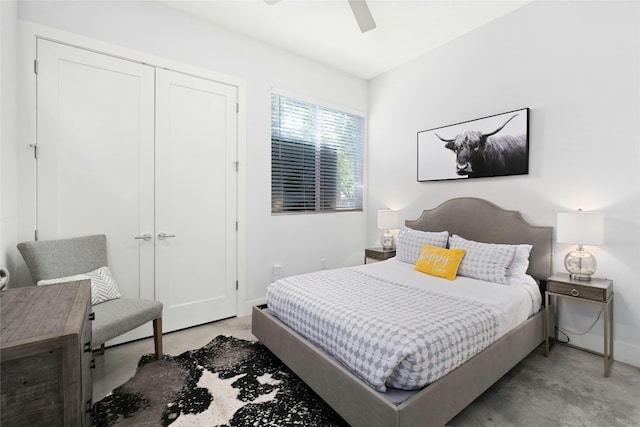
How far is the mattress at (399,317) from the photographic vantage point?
1.47m

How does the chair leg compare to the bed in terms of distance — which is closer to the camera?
the bed

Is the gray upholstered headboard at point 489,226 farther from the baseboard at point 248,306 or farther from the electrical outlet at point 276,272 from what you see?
the baseboard at point 248,306

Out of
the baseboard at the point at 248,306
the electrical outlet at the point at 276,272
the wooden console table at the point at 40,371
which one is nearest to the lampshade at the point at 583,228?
the electrical outlet at the point at 276,272

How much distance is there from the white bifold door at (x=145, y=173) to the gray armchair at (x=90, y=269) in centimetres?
18

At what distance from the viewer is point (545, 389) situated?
2.02 metres

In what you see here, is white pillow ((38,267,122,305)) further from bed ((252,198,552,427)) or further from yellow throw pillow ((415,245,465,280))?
yellow throw pillow ((415,245,465,280))

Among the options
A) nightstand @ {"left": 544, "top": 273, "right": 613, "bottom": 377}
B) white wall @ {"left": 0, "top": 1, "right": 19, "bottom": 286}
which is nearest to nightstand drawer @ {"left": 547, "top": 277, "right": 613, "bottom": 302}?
nightstand @ {"left": 544, "top": 273, "right": 613, "bottom": 377}

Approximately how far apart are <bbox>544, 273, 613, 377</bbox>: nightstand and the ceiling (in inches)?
99.9

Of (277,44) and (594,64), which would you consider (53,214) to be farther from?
(594,64)

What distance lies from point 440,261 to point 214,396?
7.01 feet

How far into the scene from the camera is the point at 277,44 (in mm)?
3516

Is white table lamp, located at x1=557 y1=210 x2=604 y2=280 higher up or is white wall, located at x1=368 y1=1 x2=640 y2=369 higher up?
white wall, located at x1=368 y1=1 x2=640 y2=369

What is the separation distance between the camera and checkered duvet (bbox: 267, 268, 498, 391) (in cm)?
146

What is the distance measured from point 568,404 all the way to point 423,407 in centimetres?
119
